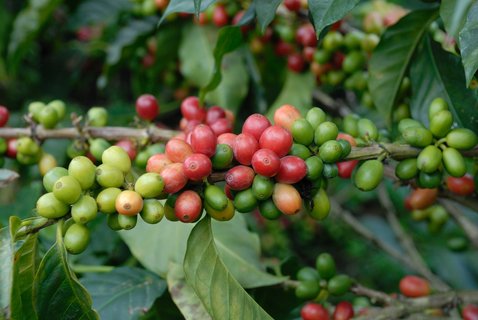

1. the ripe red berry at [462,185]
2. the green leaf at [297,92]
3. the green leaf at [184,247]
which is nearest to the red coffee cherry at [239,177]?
the green leaf at [184,247]

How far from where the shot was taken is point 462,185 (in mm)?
1455

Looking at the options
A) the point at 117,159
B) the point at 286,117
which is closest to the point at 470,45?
the point at 286,117

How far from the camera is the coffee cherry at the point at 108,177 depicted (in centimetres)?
107

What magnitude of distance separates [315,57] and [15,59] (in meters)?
1.30

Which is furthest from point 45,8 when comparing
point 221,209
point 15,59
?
point 221,209

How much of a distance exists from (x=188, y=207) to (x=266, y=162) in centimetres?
17

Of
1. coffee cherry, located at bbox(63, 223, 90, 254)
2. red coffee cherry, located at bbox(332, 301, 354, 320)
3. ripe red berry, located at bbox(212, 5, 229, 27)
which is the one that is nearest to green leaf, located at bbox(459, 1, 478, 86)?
red coffee cherry, located at bbox(332, 301, 354, 320)

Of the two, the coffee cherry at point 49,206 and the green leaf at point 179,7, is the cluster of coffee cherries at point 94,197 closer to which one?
the coffee cherry at point 49,206

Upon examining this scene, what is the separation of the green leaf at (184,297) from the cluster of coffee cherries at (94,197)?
0.96 ft

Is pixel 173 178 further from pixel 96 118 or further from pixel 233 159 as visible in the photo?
pixel 96 118

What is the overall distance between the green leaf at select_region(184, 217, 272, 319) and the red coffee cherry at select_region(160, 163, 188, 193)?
13 centimetres

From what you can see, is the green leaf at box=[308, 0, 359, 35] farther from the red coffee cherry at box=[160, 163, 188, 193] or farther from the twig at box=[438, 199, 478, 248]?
the twig at box=[438, 199, 478, 248]

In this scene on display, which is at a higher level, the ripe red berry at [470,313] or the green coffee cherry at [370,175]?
the green coffee cherry at [370,175]

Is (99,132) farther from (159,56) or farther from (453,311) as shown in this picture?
(453,311)
